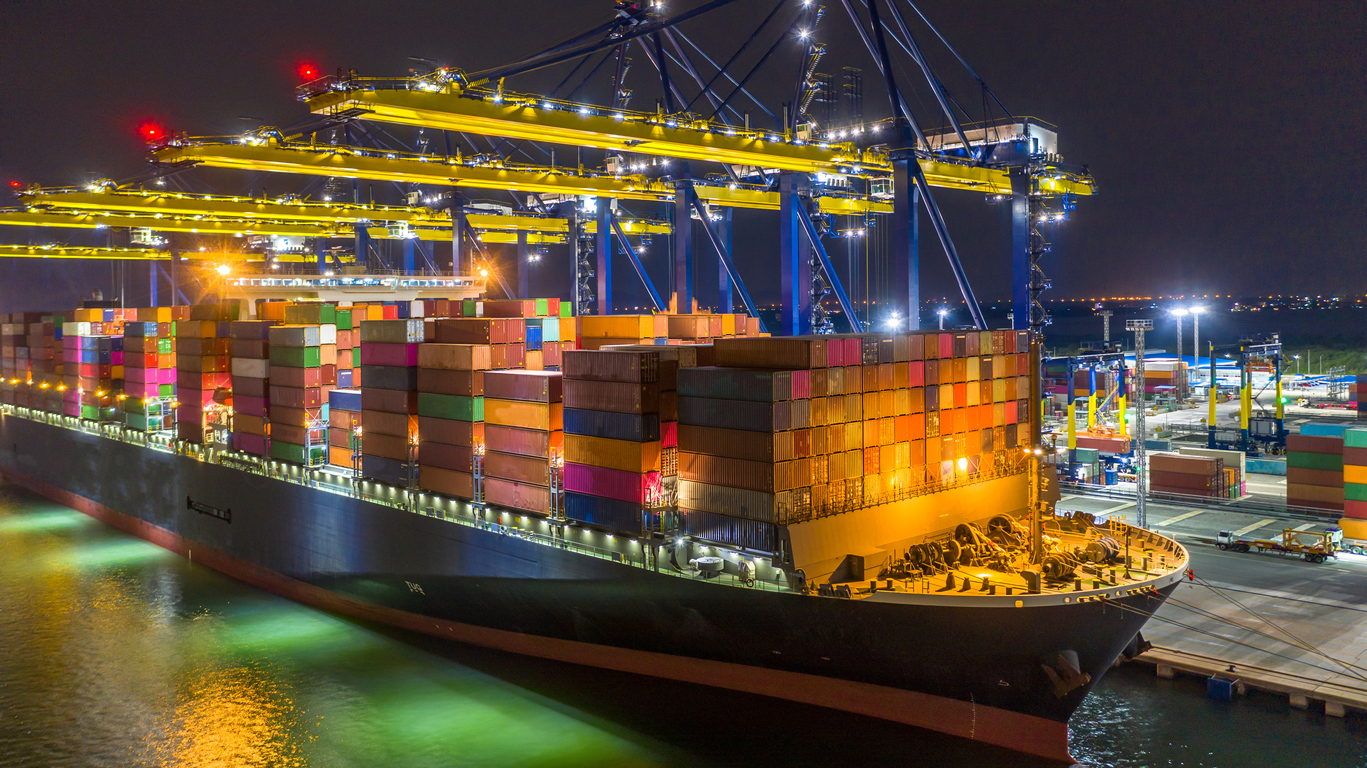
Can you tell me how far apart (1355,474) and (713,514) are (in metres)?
26.3

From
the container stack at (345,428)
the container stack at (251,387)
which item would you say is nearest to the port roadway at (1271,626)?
the container stack at (345,428)

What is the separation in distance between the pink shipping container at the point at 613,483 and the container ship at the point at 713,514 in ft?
0.22

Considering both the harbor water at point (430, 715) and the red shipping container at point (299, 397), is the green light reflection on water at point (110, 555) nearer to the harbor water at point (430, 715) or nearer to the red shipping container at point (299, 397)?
the harbor water at point (430, 715)

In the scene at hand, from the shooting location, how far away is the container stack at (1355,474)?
1247 inches

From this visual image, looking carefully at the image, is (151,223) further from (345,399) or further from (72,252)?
(345,399)

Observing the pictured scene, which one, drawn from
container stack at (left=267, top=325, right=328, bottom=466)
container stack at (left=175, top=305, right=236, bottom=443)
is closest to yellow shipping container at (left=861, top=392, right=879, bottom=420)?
container stack at (left=267, top=325, right=328, bottom=466)

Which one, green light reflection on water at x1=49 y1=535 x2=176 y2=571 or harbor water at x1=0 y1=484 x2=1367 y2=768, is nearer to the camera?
harbor water at x1=0 y1=484 x2=1367 y2=768

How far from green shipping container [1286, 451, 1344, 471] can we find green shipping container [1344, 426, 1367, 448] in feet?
16.0

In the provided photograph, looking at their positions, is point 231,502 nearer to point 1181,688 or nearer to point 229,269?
point 229,269

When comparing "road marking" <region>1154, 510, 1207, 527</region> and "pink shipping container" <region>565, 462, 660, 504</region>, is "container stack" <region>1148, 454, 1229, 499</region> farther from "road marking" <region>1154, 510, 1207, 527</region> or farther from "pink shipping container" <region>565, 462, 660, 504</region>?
"pink shipping container" <region>565, 462, 660, 504</region>

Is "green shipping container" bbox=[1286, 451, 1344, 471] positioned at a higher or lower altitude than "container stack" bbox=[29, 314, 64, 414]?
lower

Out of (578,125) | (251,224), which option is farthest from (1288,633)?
(251,224)

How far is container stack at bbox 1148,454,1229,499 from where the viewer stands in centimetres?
4088

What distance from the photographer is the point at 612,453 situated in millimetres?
Answer: 20828
